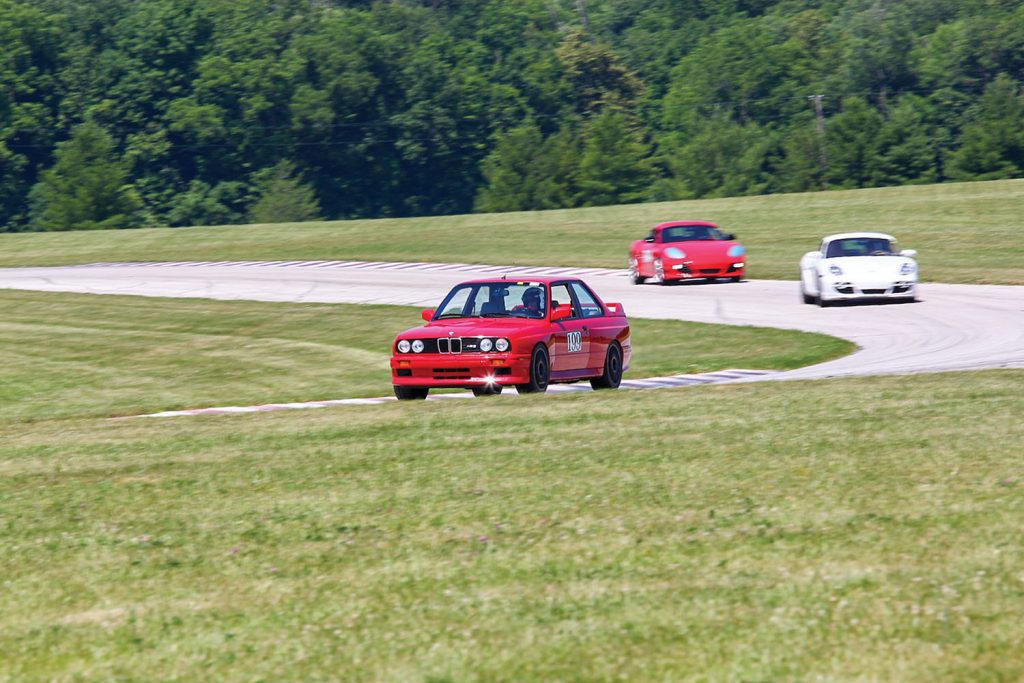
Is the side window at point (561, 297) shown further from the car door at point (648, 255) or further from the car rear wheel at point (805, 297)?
the car door at point (648, 255)

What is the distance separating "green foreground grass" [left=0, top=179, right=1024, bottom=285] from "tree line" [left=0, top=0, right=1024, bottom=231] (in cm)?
3439

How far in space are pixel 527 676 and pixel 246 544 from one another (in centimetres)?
231

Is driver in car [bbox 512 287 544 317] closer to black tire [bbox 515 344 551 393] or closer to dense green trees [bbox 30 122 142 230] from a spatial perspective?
black tire [bbox 515 344 551 393]

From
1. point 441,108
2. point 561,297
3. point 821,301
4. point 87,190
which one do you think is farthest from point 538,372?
point 441,108

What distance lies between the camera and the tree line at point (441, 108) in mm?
92625

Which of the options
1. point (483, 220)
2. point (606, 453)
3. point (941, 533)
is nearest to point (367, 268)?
point (483, 220)

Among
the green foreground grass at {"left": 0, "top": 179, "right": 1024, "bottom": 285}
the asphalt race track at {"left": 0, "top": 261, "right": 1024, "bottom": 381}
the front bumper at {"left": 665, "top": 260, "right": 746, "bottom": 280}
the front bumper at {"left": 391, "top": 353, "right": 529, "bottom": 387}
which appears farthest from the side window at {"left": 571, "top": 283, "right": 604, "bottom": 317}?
the green foreground grass at {"left": 0, "top": 179, "right": 1024, "bottom": 285}

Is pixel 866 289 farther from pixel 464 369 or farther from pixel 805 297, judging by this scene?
pixel 464 369

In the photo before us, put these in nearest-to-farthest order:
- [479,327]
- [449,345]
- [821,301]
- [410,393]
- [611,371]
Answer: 1. [449,345]
2. [479,327]
3. [410,393]
4. [611,371]
5. [821,301]

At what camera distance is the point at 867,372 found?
16.1 m

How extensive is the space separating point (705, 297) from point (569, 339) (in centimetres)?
1415

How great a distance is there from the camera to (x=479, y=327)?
47.9 ft

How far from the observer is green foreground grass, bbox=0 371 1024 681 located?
539cm

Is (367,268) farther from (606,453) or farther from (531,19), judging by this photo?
(531,19)
